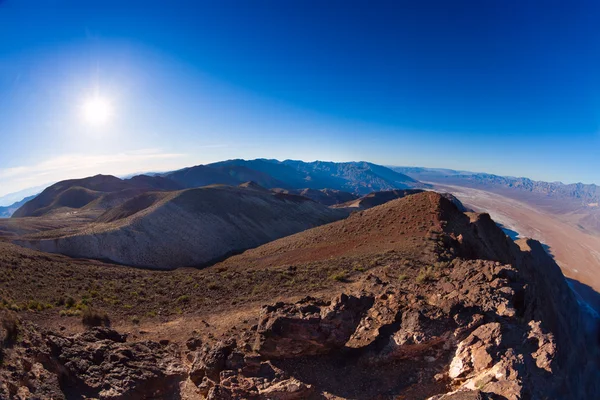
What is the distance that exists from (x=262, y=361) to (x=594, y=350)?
122 ft

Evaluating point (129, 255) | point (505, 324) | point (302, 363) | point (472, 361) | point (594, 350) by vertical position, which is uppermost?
point (505, 324)

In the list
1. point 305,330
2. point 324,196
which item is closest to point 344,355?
point 305,330

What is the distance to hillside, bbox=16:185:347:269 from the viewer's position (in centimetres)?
3244

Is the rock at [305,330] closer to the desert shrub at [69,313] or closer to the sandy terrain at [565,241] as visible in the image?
the desert shrub at [69,313]

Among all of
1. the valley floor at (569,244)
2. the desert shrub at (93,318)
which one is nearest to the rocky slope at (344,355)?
the desert shrub at (93,318)

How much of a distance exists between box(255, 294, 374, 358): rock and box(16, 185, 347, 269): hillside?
97.4 ft

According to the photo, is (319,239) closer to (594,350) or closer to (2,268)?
(2,268)

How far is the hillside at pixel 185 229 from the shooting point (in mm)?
32438

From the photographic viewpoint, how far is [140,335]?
489 inches

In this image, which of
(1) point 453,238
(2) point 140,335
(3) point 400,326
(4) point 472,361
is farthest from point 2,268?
(1) point 453,238

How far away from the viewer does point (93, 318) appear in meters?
13.4

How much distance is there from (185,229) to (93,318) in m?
28.7

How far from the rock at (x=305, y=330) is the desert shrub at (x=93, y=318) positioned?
930 centimetres

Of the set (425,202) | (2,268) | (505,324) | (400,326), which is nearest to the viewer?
(505,324)
